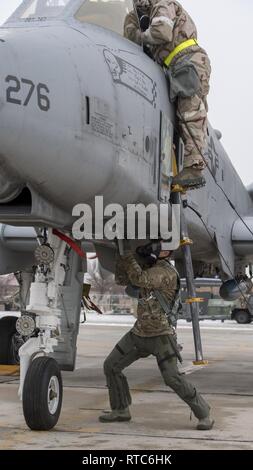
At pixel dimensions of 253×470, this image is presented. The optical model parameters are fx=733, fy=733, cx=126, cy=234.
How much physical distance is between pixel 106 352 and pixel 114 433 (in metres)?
10.6

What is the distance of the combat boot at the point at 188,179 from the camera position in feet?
23.2

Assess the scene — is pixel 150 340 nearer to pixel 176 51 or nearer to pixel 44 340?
pixel 44 340

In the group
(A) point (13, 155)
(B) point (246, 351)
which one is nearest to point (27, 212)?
(A) point (13, 155)

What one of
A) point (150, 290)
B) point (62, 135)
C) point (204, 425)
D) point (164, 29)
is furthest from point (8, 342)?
point (62, 135)

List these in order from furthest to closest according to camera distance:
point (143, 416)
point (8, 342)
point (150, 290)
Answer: point (8, 342), point (143, 416), point (150, 290)

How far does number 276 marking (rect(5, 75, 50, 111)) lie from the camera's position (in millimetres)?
4941

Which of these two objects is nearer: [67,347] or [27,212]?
[27,212]

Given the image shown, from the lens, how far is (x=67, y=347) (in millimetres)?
8484

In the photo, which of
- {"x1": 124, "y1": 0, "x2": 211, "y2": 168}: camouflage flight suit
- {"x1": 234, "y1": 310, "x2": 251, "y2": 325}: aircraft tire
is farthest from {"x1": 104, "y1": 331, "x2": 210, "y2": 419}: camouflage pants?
{"x1": 234, "y1": 310, "x2": 251, "y2": 325}: aircraft tire

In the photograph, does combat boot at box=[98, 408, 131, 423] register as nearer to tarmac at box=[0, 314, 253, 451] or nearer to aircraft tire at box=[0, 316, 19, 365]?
tarmac at box=[0, 314, 253, 451]

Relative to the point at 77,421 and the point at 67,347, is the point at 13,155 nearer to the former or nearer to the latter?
the point at 77,421

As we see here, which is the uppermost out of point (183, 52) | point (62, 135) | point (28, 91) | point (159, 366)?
point (183, 52)

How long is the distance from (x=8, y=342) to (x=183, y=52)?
5.50 m

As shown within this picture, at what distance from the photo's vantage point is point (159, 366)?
608 cm
